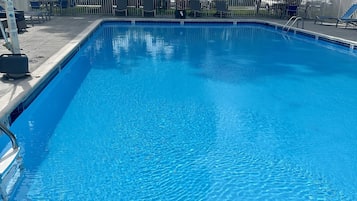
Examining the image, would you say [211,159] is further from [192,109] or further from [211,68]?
[211,68]

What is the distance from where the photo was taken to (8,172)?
276cm

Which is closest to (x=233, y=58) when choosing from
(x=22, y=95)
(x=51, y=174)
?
(x=22, y=95)

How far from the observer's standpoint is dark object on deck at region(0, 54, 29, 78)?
4887 mm

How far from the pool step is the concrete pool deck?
1070 mm

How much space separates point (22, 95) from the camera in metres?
4.50

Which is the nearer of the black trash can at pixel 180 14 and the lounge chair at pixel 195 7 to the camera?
the black trash can at pixel 180 14

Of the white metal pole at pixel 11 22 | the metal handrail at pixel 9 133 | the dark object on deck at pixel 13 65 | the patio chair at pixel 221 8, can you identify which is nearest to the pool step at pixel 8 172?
the metal handrail at pixel 9 133

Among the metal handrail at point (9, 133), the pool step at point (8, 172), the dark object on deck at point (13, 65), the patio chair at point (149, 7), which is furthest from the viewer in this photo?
the patio chair at point (149, 7)

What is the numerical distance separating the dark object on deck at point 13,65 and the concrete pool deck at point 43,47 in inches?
4.8

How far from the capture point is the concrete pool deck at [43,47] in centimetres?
449

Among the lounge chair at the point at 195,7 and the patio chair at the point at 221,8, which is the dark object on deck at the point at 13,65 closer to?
the lounge chair at the point at 195,7

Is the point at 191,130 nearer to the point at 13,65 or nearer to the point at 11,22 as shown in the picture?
the point at 13,65

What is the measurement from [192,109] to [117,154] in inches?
67.3

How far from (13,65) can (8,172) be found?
2.63 meters
